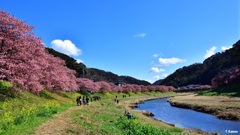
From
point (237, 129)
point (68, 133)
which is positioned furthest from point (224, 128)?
point (68, 133)

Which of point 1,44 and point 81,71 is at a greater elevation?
point 81,71

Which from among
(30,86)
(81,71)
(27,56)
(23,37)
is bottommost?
(30,86)

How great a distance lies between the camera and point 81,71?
129 m

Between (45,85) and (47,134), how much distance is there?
31.7 m

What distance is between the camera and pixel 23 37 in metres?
27.0

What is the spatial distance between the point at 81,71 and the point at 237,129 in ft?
347

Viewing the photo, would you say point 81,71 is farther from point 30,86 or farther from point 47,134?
point 47,134

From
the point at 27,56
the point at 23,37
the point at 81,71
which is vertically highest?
the point at 81,71

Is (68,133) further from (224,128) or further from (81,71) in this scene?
(81,71)

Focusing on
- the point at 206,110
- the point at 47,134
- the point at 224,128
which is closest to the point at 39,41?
the point at 47,134

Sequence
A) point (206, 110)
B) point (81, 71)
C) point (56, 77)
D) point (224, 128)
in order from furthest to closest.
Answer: point (81, 71), point (56, 77), point (206, 110), point (224, 128)

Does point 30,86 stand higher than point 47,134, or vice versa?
point 30,86

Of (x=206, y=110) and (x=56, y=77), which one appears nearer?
(x=206, y=110)

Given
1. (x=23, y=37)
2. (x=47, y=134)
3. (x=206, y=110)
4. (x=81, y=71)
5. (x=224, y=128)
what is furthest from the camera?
(x=81, y=71)
